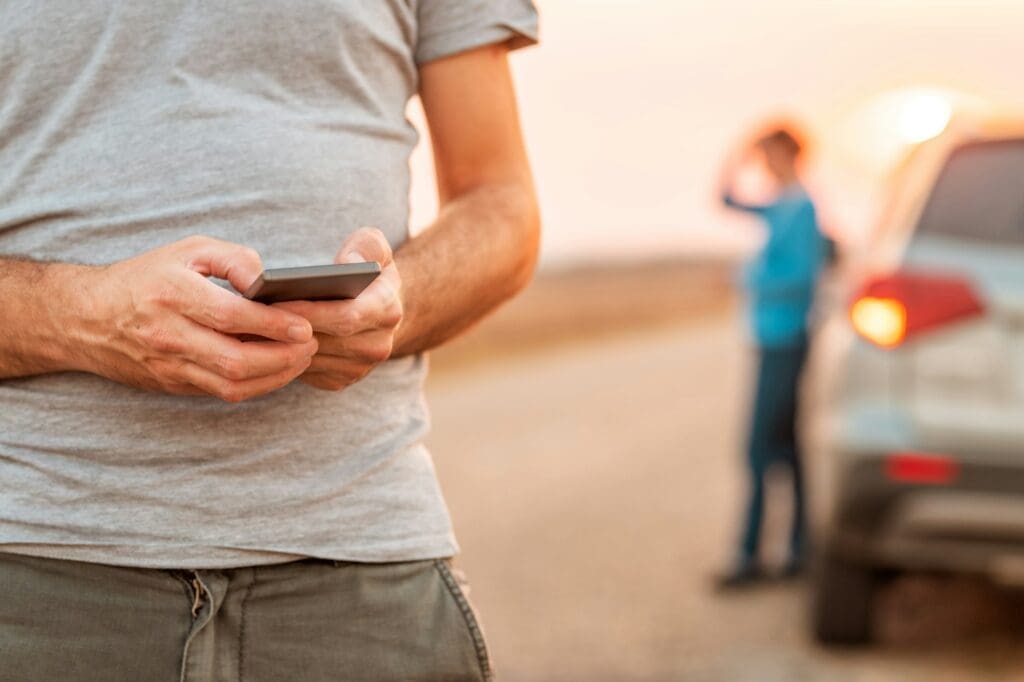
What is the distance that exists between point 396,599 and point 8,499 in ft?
1.37

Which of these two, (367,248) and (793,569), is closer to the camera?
(367,248)

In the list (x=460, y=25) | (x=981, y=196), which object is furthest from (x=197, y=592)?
(x=981, y=196)

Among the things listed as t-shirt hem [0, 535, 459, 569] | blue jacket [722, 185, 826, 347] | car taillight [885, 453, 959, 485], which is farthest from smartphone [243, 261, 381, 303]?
blue jacket [722, 185, 826, 347]

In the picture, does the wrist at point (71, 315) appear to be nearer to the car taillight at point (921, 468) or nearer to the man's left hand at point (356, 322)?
the man's left hand at point (356, 322)

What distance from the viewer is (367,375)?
1.67m

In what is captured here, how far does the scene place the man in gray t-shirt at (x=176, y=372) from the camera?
155 centimetres

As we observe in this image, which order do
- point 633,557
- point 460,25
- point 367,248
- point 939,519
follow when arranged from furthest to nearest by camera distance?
point 633,557
point 939,519
point 460,25
point 367,248

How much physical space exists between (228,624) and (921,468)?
3.43 metres

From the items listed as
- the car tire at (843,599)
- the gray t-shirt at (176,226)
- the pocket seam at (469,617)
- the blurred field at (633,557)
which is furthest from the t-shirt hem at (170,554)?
the car tire at (843,599)

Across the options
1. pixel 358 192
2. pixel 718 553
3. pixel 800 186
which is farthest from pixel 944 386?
pixel 358 192

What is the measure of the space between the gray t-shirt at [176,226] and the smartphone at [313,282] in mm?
244

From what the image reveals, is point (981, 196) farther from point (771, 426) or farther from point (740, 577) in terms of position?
point (740, 577)

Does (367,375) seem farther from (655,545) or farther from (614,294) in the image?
(614,294)

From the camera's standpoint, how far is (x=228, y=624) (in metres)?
1.58
